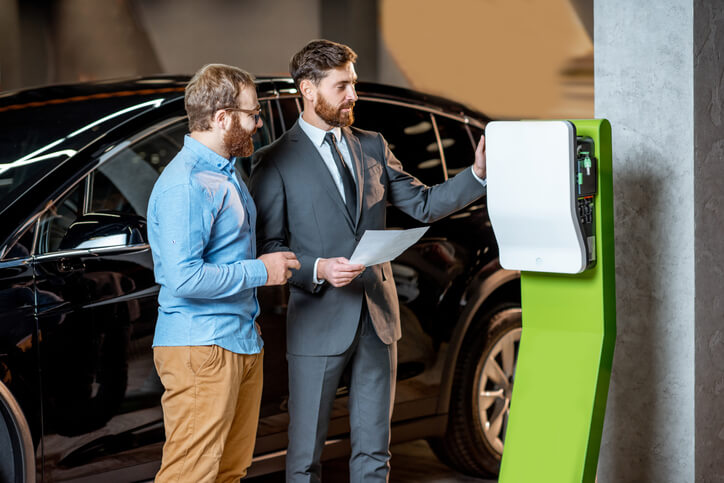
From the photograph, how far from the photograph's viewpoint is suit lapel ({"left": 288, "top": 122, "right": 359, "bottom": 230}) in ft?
9.02

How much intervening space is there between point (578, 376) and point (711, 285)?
22.1 inches

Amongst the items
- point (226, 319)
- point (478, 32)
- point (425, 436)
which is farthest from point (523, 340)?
point (478, 32)

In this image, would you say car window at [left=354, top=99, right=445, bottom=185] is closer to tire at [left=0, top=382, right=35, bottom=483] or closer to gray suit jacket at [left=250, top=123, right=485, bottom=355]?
gray suit jacket at [left=250, top=123, right=485, bottom=355]

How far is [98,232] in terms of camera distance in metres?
2.76

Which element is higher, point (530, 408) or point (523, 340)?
point (523, 340)

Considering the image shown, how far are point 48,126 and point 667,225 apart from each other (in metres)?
2.01

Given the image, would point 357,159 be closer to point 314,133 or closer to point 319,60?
point 314,133

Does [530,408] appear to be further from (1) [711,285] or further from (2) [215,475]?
(2) [215,475]

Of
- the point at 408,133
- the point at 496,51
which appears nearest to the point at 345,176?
the point at 408,133

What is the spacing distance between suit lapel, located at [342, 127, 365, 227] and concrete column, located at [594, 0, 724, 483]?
752 millimetres

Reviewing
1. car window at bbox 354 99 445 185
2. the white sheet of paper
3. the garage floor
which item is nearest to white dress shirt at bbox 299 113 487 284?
the white sheet of paper

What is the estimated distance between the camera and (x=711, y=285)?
8.78 feet

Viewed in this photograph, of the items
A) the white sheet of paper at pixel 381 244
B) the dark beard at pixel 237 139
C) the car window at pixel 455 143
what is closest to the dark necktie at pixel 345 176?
the white sheet of paper at pixel 381 244

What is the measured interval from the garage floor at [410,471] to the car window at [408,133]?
124 centimetres
